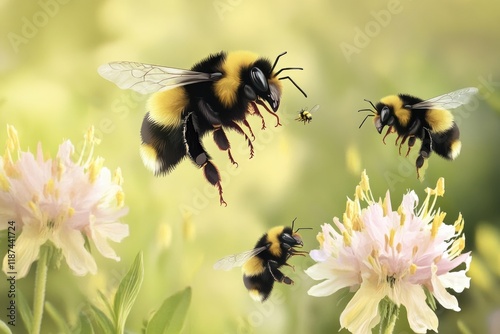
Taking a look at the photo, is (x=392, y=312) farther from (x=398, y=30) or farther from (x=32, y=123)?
(x=32, y=123)

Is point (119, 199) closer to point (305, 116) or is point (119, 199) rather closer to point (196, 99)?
point (196, 99)

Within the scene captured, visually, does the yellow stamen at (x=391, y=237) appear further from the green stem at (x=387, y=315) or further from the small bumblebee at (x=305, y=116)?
the small bumblebee at (x=305, y=116)

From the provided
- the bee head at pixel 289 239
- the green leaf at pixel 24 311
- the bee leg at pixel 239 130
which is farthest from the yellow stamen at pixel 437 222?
the green leaf at pixel 24 311

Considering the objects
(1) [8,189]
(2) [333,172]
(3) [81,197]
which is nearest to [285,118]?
(2) [333,172]

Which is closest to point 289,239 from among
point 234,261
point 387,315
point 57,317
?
point 234,261

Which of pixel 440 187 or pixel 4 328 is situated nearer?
pixel 4 328

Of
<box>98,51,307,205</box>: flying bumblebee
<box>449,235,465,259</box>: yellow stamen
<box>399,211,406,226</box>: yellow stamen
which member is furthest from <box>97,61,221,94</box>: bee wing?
<box>449,235,465,259</box>: yellow stamen
